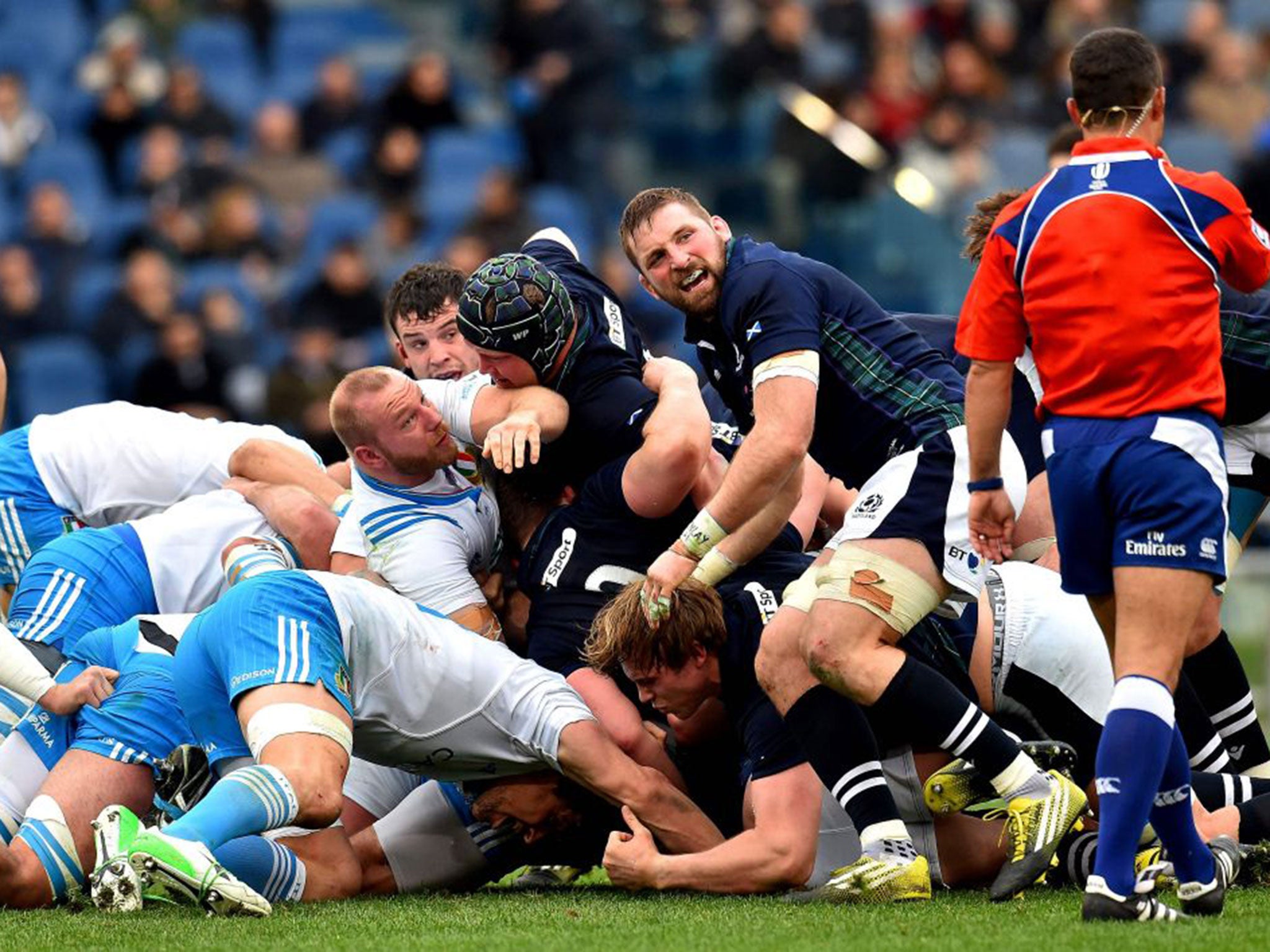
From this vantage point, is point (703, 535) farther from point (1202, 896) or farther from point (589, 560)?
point (1202, 896)

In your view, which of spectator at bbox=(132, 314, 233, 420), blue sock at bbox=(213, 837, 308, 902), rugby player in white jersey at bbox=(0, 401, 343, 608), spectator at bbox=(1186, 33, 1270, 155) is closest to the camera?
blue sock at bbox=(213, 837, 308, 902)

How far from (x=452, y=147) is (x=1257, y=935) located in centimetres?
1359

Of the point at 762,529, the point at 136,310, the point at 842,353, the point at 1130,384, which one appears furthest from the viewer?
the point at 136,310

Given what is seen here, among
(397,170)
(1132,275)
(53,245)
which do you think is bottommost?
(53,245)

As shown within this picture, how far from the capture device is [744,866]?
241 inches

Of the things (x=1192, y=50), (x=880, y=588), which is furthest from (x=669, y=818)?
(x=1192, y=50)

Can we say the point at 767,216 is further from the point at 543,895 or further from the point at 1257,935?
the point at 1257,935

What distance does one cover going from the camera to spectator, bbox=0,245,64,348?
14.9m

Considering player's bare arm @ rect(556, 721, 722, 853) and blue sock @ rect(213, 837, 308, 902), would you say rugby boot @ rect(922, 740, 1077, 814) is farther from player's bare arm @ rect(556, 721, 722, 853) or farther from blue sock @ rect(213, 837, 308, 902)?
blue sock @ rect(213, 837, 308, 902)

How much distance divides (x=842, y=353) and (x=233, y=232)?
10419 mm

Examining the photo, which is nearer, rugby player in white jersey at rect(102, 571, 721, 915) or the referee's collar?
the referee's collar

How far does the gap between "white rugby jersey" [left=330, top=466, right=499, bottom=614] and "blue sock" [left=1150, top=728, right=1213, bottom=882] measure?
2746 mm

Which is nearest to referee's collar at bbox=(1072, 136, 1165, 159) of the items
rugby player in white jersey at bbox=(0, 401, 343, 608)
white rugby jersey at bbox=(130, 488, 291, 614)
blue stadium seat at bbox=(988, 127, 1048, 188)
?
white rugby jersey at bbox=(130, 488, 291, 614)

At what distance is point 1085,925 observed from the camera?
16.7ft
